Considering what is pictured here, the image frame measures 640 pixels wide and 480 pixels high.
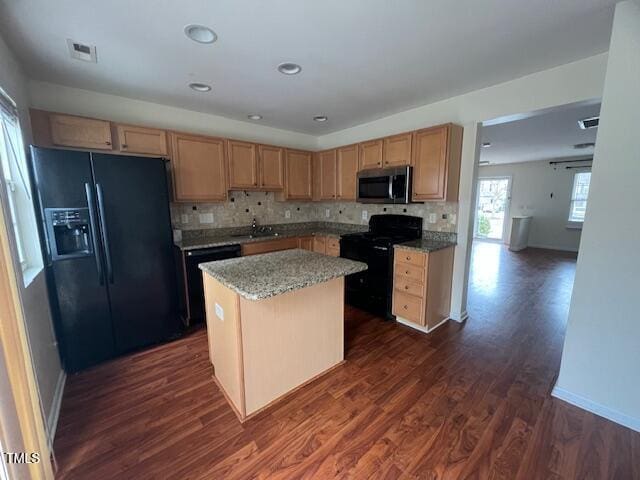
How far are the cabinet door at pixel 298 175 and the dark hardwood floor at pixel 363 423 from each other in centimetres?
242

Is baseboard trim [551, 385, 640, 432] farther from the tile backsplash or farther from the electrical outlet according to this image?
the electrical outlet

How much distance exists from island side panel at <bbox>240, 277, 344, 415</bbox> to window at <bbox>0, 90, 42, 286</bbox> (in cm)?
153

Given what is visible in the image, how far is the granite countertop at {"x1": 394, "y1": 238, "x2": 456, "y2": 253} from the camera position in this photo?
269cm

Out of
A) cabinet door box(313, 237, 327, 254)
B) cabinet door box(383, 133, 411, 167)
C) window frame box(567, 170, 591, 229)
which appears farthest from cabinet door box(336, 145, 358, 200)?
window frame box(567, 170, 591, 229)

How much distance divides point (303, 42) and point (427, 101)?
1.79m

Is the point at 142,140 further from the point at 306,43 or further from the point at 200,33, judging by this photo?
the point at 306,43

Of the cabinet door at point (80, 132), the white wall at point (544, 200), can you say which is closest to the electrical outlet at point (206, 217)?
the cabinet door at point (80, 132)

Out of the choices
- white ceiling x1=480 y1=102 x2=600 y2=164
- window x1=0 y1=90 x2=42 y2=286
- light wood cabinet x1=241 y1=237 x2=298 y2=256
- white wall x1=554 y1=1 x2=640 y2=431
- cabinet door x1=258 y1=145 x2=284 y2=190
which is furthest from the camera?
cabinet door x1=258 y1=145 x2=284 y2=190

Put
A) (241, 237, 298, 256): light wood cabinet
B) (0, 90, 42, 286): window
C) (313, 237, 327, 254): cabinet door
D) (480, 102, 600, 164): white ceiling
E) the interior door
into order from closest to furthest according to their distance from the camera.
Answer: (0, 90, 42, 286): window
the interior door
(241, 237, 298, 256): light wood cabinet
(480, 102, 600, 164): white ceiling
(313, 237, 327, 254): cabinet door

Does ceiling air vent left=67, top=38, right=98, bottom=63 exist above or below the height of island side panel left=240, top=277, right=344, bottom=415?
above

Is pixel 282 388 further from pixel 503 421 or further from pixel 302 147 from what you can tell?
pixel 302 147

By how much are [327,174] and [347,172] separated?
1.40ft

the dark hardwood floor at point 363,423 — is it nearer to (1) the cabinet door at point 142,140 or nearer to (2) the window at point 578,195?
(1) the cabinet door at point 142,140

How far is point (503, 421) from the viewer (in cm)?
168
